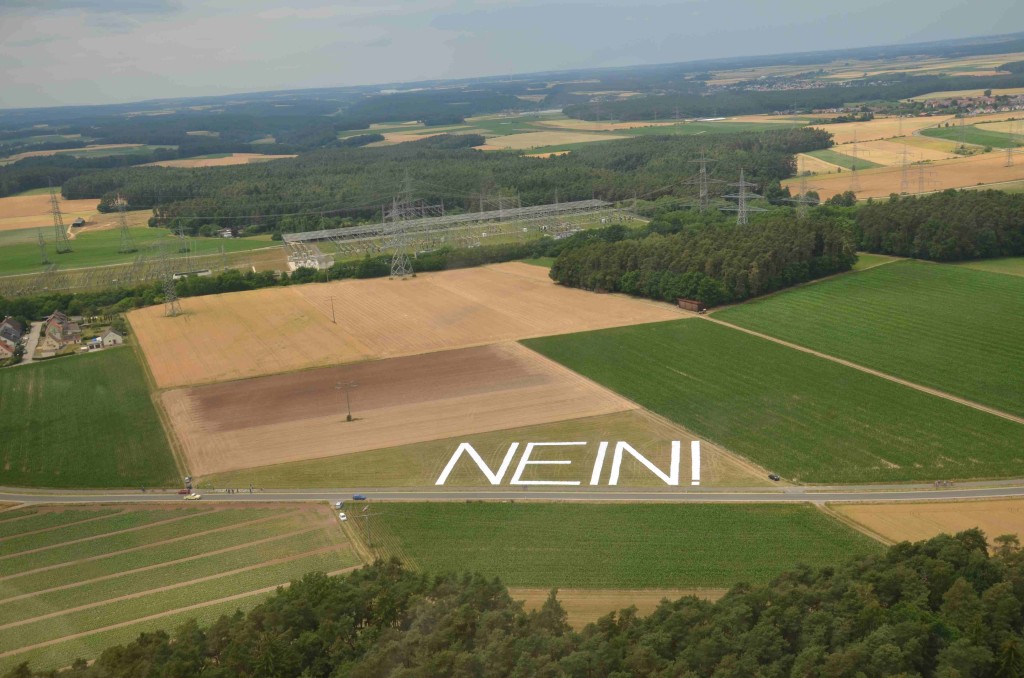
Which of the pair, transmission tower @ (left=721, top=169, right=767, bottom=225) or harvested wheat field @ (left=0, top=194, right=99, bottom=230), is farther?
harvested wheat field @ (left=0, top=194, right=99, bottom=230)

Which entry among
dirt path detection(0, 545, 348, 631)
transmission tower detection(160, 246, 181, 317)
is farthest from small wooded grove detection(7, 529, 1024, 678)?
transmission tower detection(160, 246, 181, 317)

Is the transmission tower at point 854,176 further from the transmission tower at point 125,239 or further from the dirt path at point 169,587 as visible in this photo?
the dirt path at point 169,587

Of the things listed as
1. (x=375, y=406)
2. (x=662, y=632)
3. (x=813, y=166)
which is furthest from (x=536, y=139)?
(x=662, y=632)

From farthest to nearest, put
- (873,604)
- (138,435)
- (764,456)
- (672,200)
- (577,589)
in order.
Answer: (672,200), (138,435), (764,456), (577,589), (873,604)

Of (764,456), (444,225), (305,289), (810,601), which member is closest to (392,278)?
(305,289)

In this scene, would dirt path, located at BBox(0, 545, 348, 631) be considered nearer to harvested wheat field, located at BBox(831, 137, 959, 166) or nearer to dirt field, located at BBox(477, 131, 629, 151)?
harvested wheat field, located at BBox(831, 137, 959, 166)

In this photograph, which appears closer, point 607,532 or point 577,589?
point 577,589

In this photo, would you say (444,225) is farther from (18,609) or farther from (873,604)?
(873,604)
